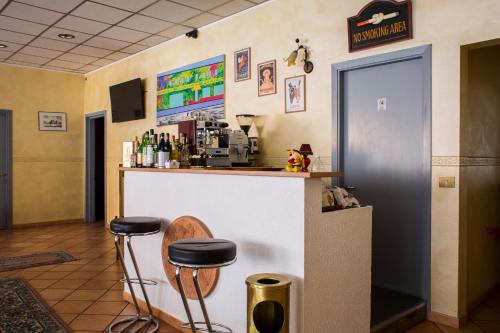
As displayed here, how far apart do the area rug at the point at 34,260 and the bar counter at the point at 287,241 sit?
247 centimetres

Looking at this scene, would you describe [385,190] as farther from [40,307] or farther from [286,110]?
[40,307]

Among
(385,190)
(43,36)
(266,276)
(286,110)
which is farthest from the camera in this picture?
(43,36)

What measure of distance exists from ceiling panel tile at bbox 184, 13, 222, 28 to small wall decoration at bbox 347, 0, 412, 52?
71.2 inches

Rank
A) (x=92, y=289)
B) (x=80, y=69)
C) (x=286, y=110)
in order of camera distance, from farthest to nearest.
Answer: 1. (x=80, y=69)
2. (x=286, y=110)
3. (x=92, y=289)

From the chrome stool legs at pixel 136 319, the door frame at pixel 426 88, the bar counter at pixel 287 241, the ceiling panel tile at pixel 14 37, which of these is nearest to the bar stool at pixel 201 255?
the bar counter at pixel 287 241

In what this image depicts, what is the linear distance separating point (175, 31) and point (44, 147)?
3882 millimetres

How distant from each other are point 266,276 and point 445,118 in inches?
74.7

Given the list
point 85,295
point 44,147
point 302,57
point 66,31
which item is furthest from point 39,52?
point 302,57

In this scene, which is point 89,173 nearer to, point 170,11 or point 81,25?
point 81,25

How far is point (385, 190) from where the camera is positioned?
3654 millimetres

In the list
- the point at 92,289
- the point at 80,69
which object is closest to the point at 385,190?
the point at 92,289

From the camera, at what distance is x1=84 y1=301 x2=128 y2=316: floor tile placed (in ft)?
11.0

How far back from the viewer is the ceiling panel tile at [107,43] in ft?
18.9

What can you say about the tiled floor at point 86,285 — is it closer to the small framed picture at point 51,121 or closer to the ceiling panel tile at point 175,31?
the small framed picture at point 51,121
